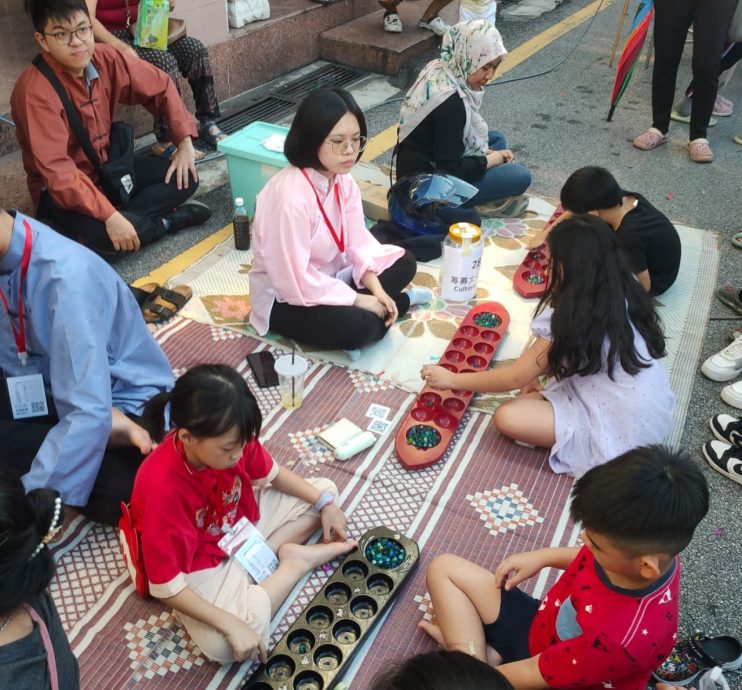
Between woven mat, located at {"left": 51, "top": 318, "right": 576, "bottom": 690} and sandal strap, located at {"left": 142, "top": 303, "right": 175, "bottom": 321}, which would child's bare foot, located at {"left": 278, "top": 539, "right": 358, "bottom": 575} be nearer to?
woven mat, located at {"left": 51, "top": 318, "right": 576, "bottom": 690}

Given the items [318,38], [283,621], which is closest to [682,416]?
[283,621]

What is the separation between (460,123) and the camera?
3.47m

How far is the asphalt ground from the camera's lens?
2.19m

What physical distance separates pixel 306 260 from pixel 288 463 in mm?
790

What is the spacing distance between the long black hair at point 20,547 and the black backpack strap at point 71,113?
7.66 feet

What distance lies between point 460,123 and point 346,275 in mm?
1070

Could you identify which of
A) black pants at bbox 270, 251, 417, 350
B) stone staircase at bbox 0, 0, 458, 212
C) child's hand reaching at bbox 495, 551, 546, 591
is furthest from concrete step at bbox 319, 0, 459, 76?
child's hand reaching at bbox 495, 551, 546, 591

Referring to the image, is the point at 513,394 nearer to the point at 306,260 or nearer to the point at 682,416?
the point at 682,416

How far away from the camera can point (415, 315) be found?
3.15 meters

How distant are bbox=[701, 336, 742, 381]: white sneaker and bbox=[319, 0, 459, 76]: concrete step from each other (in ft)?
11.8

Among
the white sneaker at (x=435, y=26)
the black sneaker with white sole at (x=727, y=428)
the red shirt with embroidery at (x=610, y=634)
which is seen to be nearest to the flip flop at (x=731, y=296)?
the black sneaker with white sole at (x=727, y=428)

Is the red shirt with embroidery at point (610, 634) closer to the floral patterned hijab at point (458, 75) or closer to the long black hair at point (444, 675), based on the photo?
the long black hair at point (444, 675)

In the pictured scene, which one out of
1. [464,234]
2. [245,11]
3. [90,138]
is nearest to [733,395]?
[464,234]

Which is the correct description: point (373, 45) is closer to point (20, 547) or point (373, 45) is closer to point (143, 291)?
point (143, 291)
